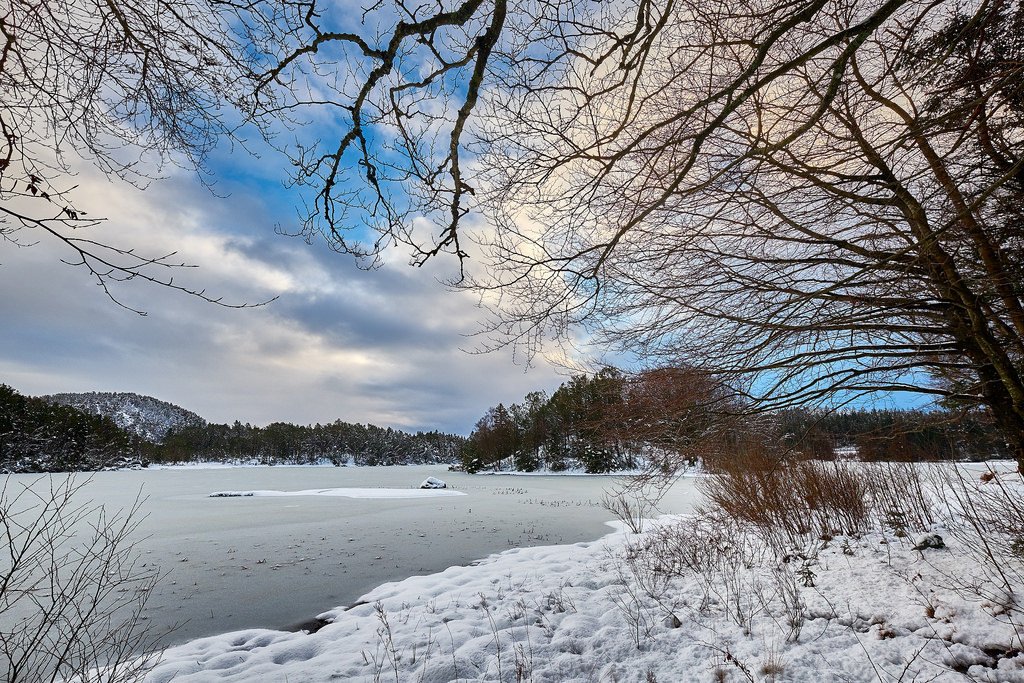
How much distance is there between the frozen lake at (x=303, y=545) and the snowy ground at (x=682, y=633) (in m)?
1.09

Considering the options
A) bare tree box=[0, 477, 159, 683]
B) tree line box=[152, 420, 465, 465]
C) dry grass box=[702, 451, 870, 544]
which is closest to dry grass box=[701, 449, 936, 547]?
dry grass box=[702, 451, 870, 544]

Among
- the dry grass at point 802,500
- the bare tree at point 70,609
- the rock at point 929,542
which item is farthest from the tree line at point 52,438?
the rock at point 929,542

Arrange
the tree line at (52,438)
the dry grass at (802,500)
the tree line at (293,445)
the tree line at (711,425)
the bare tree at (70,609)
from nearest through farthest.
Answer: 1. the bare tree at (70,609)
2. the tree line at (711,425)
3. the tree line at (52,438)
4. the dry grass at (802,500)
5. the tree line at (293,445)

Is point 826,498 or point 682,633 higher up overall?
point 826,498

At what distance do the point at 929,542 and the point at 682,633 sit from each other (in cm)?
310

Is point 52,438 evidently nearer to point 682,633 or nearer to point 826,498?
point 682,633

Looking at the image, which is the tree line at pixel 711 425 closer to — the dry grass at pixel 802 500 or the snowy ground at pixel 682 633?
the snowy ground at pixel 682 633

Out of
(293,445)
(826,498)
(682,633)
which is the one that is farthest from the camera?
(293,445)

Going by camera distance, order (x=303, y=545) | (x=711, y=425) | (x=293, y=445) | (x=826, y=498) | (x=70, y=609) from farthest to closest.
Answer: (x=293, y=445), (x=303, y=545), (x=826, y=498), (x=70, y=609), (x=711, y=425)

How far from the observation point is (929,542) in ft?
16.8

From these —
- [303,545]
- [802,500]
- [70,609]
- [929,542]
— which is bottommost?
[70,609]

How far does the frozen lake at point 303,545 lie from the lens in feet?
20.2

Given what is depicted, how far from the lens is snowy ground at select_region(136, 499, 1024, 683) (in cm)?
339

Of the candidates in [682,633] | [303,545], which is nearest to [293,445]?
[303,545]
